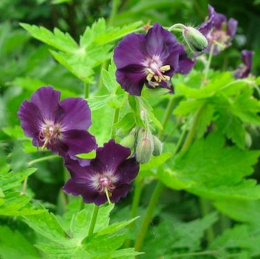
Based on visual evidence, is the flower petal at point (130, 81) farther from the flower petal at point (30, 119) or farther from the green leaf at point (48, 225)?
the green leaf at point (48, 225)

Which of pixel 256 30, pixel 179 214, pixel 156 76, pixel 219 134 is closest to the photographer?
pixel 156 76

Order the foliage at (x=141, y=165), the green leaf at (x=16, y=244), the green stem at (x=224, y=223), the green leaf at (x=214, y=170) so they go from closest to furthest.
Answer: the foliage at (x=141, y=165) → the green leaf at (x=16, y=244) → the green leaf at (x=214, y=170) → the green stem at (x=224, y=223)

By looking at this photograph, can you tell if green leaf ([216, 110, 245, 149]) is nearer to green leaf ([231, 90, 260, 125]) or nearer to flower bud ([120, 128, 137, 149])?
green leaf ([231, 90, 260, 125])

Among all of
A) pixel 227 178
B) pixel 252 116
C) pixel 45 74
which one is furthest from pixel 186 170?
pixel 45 74

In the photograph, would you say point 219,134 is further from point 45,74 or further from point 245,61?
point 45,74

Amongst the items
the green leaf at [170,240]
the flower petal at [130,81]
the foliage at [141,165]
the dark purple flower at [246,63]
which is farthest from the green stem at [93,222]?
the dark purple flower at [246,63]

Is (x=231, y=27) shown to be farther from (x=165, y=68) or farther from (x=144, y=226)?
(x=165, y=68)

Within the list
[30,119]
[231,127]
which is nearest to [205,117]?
[231,127]
